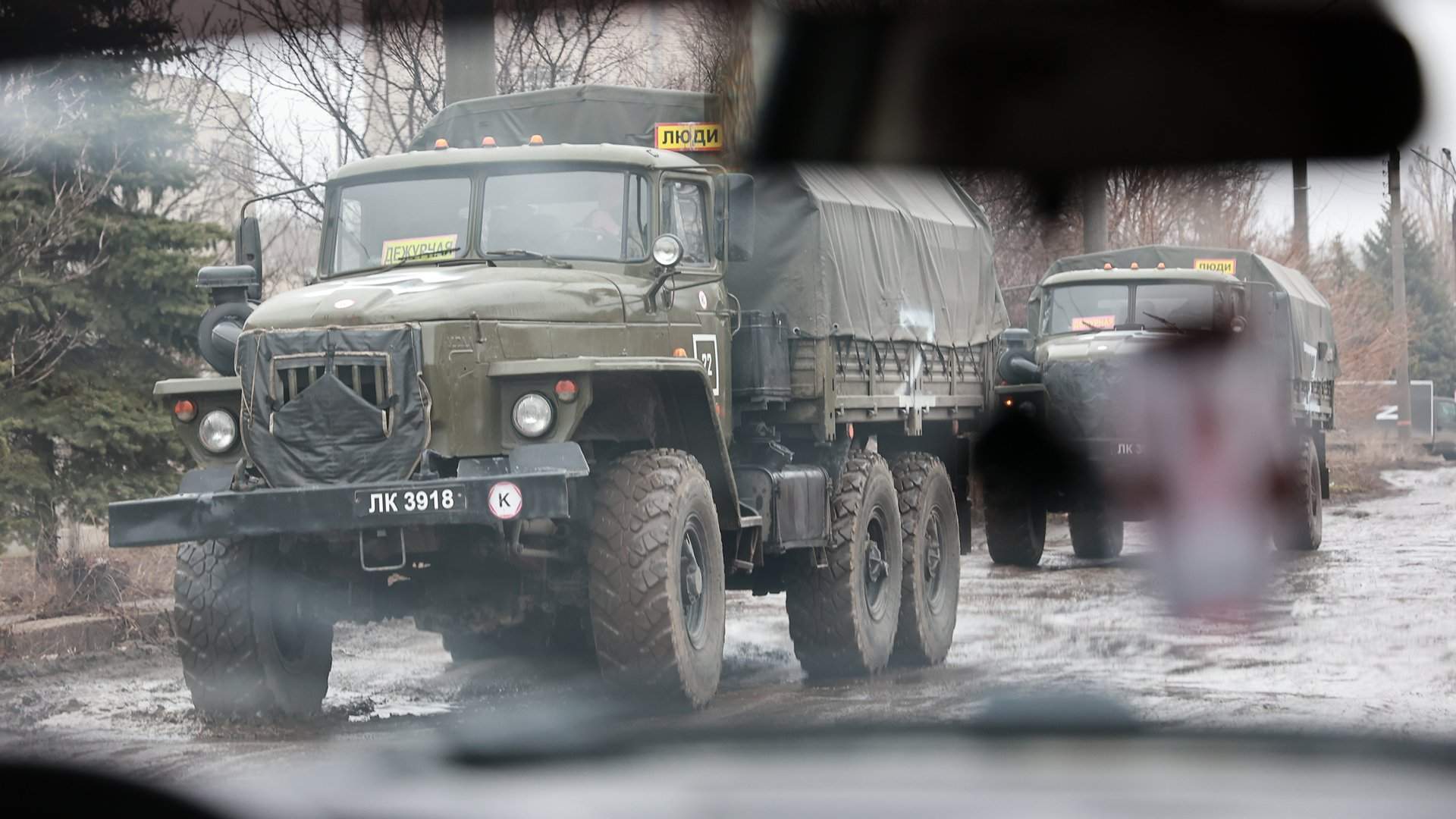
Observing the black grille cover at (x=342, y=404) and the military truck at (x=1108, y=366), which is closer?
the black grille cover at (x=342, y=404)

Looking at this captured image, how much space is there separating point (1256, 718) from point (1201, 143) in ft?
11.2

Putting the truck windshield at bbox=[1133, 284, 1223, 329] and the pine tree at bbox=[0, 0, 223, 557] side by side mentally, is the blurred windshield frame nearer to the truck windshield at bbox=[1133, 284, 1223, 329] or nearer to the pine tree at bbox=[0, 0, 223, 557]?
the truck windshield at bbox=[1133, 284, 1223, 329]

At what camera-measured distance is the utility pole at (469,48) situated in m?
4.87

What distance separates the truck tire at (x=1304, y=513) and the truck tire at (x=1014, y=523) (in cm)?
287

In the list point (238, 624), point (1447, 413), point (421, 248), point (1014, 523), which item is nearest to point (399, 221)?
point (421, 248)

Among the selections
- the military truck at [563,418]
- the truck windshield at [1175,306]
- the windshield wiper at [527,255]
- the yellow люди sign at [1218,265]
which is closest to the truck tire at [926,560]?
the military truck at [563,418]

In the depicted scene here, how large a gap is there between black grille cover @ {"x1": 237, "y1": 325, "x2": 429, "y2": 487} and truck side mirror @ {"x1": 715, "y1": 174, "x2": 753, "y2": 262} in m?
2.21

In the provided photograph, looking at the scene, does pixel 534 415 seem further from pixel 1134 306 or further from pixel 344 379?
pixel 1134 306

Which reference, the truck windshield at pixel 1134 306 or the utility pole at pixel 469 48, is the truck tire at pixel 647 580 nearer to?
the utility pole at pixel 469 48

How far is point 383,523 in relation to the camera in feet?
25.8

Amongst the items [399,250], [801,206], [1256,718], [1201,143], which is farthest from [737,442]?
[1201,143]

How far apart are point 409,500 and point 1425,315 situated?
36.2 m

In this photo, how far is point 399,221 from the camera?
9.60m

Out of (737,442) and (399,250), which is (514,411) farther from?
(737,442)
